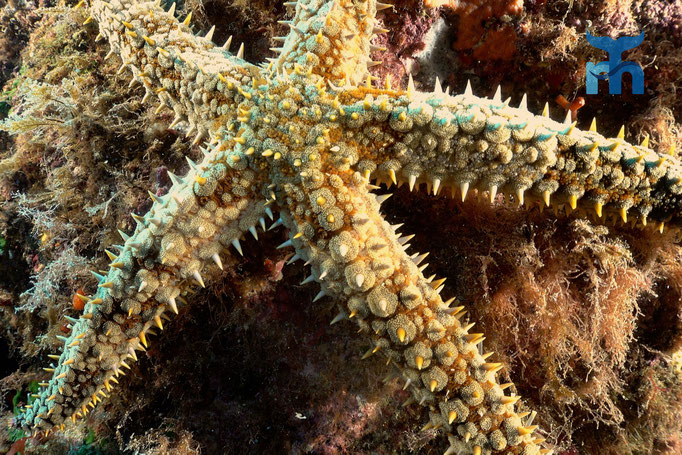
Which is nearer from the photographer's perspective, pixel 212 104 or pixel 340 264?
pixel 340 264

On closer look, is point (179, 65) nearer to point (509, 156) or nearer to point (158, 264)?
point (158, 264)

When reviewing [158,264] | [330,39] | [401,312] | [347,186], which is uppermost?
[330,39]

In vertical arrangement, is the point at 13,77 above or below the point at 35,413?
above

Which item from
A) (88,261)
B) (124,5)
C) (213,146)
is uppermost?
(124,5)

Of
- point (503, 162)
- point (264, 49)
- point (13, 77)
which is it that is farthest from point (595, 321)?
point (13, 77)

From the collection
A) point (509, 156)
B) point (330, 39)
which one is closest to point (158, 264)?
point (330, 39)

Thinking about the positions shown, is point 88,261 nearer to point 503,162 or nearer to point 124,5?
point 124,5

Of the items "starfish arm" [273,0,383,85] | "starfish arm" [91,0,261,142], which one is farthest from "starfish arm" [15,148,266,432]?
"starfish arm" [273,0,383,85]

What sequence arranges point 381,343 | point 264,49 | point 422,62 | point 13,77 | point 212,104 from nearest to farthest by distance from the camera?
point 381,343 < point 212,104 < point 422,62 < point 264,49 < point 13,77
